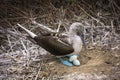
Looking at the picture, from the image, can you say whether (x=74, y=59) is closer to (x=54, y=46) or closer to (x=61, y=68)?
(x=61, y=68)

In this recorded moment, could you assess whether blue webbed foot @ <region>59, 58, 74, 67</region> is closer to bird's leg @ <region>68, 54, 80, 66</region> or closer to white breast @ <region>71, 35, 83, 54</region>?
bird's leg @ <region>68, 54, 80, 66</region>

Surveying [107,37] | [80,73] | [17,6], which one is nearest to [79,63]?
[80,73]

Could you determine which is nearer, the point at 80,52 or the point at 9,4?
the point at 80,52

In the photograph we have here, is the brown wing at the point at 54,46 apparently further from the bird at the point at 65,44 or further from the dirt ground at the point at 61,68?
the dirt ground at the point at 61,68

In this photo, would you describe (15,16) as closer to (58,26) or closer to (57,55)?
(58,26)

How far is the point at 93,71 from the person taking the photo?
3725 mm

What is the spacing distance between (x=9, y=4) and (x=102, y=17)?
4.62ft

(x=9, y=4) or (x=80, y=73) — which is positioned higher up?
(x=9, y=4)

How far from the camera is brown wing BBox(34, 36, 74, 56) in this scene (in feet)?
12.6

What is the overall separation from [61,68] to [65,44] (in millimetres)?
282

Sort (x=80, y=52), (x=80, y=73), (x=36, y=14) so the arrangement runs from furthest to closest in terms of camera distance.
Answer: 1. (x=36, y=14)
2. (x=80, y=52)
3. (x=80, y=73)

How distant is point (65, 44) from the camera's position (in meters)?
3.87

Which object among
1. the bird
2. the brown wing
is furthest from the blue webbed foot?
the brown wing

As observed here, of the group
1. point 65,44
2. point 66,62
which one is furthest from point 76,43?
point 66,62
